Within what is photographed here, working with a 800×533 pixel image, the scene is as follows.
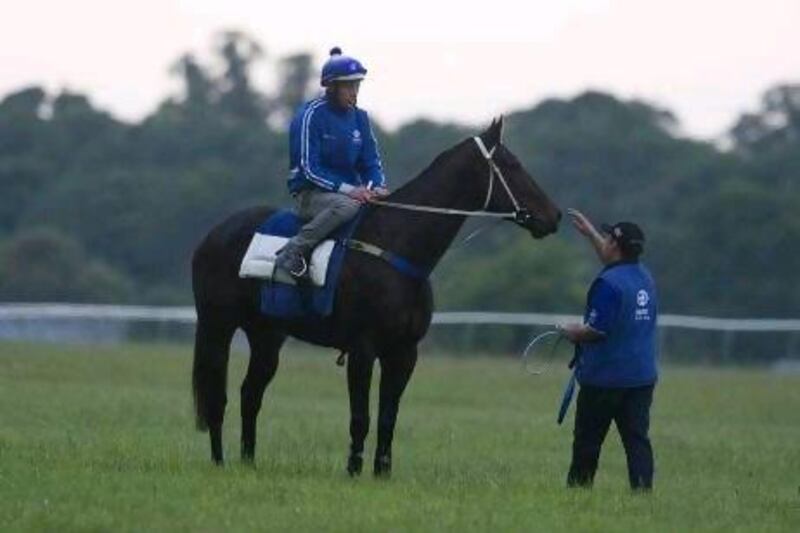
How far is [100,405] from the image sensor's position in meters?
26.9

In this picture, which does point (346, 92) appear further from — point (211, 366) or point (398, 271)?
point (211, 366)

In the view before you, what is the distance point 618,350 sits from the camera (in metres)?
16.3

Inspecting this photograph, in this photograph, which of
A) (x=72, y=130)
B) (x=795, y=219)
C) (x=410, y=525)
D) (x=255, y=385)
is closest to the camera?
(x=410, y=525)

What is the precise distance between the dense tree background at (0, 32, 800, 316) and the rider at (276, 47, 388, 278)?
44.1 meters

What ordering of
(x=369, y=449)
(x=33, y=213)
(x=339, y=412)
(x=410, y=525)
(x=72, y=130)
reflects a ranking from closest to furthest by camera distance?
(x=410, y=525), (x=369, y=449), (x=339, y=412), (x=33, y=213), (x=72, y=130)

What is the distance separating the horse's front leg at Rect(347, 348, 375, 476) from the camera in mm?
16703

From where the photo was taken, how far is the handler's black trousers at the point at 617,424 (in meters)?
16.5

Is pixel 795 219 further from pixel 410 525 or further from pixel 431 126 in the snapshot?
pixel 410 525

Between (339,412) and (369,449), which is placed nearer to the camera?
(369,449)

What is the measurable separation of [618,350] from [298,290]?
232 centimetres

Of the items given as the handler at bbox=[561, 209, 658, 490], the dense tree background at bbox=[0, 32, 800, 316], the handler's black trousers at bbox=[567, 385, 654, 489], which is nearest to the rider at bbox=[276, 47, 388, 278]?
the handler at bbox=[561, 209, 658, 490]

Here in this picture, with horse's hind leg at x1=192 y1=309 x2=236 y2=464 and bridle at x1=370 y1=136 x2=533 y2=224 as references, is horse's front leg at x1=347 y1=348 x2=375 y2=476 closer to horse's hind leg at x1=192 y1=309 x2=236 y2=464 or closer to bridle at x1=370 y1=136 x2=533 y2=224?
bridle at x1=370 y1=136 x2=533 y2=224

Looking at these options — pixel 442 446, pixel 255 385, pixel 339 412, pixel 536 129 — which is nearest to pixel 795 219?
pixel 536 129

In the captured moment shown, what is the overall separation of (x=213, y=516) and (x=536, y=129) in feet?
278
